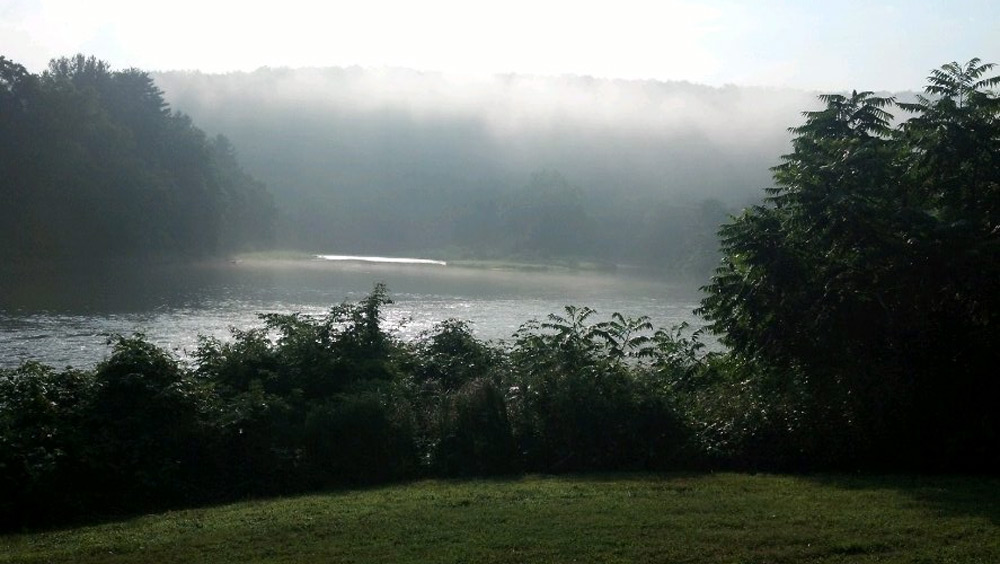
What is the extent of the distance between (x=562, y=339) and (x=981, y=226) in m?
6.70

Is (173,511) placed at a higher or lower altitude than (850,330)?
lower

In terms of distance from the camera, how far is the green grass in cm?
805

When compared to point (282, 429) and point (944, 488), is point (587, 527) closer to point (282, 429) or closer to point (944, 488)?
point (944, 488)

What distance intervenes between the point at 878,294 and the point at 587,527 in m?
7.06

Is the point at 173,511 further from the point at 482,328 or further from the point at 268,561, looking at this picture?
the point at 482,328

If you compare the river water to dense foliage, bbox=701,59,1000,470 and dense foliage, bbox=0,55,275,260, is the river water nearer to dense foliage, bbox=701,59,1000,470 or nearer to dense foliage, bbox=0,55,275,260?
dense foliage, bbox=0,55,275,260

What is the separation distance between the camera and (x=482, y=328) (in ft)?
117

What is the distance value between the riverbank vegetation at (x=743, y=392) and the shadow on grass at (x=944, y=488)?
0.88m

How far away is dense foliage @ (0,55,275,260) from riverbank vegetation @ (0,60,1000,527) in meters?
52.1

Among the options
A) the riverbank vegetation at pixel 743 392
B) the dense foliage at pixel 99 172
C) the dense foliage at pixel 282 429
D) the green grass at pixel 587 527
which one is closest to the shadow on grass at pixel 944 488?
the green grass at pixel 587 527

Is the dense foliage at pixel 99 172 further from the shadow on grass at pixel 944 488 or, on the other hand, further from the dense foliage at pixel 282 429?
the shadow on grass at pixel 944 488

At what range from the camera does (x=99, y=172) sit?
220ft

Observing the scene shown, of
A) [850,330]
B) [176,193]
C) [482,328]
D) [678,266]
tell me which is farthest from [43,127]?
[850,330]

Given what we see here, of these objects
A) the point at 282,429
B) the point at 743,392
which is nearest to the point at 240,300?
the point at 282,429
